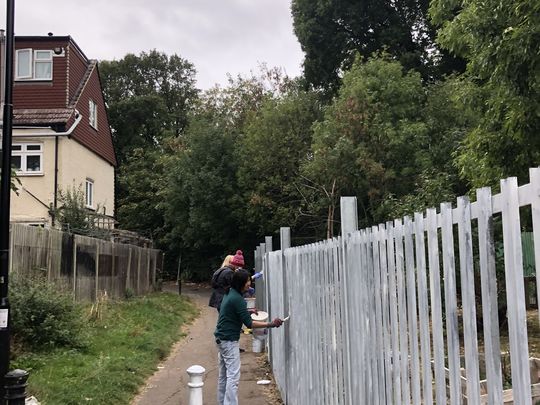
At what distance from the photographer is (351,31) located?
29.9 metres

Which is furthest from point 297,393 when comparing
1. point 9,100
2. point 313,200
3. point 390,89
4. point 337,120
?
point 313,200

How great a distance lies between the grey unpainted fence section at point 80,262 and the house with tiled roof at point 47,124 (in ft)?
10.6

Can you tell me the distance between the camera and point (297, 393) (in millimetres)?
6301

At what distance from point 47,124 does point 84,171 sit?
3014mm

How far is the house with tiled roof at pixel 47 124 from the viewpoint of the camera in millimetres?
21891

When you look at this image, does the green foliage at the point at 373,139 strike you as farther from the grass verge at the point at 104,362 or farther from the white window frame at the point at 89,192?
the white window frame at the point at 89,192

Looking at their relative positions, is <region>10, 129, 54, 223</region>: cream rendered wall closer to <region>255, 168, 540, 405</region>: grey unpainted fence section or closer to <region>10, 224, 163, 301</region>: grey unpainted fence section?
<region>10, 224, 163, 301</region>: grey unpainted fence section

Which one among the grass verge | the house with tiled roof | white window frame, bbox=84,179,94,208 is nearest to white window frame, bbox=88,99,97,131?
the house with tiled roof

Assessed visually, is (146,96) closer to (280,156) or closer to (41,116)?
(41,116)

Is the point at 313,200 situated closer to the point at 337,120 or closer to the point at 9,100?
the point at 337,120

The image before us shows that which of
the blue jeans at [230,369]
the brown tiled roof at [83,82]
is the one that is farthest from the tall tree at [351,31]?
the blue jeans at [230,369]

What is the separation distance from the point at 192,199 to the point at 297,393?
22306 millimetres

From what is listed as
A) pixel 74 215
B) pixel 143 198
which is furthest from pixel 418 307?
pixel 143 198

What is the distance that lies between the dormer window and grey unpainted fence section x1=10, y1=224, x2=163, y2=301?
27.1ft
